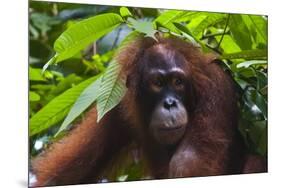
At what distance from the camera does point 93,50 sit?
6.43 feet

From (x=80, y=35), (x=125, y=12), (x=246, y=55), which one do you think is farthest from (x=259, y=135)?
(x=80, y=35)

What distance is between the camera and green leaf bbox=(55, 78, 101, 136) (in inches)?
75.0

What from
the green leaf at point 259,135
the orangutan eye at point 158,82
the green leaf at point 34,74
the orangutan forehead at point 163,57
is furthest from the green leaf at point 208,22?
the green leaf at point 34,74

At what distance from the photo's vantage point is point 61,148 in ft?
6.49

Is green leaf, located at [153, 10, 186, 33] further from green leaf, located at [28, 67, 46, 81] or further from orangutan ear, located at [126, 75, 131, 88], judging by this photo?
green leaf, located at [28, 67, 46, 81]

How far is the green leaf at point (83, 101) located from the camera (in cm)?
190

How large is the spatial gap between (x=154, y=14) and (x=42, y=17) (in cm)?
40

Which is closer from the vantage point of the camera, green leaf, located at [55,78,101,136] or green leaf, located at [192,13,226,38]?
green leaf, located at [55,78,101,136]

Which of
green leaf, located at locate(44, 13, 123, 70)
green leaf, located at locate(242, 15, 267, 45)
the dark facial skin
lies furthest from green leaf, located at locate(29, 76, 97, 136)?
green leaf, located at locate(242, 15, 267, 45)

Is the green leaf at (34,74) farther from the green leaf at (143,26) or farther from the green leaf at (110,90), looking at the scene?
the green leaf at (143,26)

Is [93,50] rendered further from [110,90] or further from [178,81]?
[178,81]

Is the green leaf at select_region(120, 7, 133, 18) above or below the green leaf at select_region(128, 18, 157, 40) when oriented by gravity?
above

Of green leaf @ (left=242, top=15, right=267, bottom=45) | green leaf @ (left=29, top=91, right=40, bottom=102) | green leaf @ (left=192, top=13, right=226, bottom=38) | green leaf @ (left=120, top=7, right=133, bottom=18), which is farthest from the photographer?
green leaf @ (left=242, top=15, right=267, bottom=45)

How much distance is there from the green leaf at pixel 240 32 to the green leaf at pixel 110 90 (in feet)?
1.48
